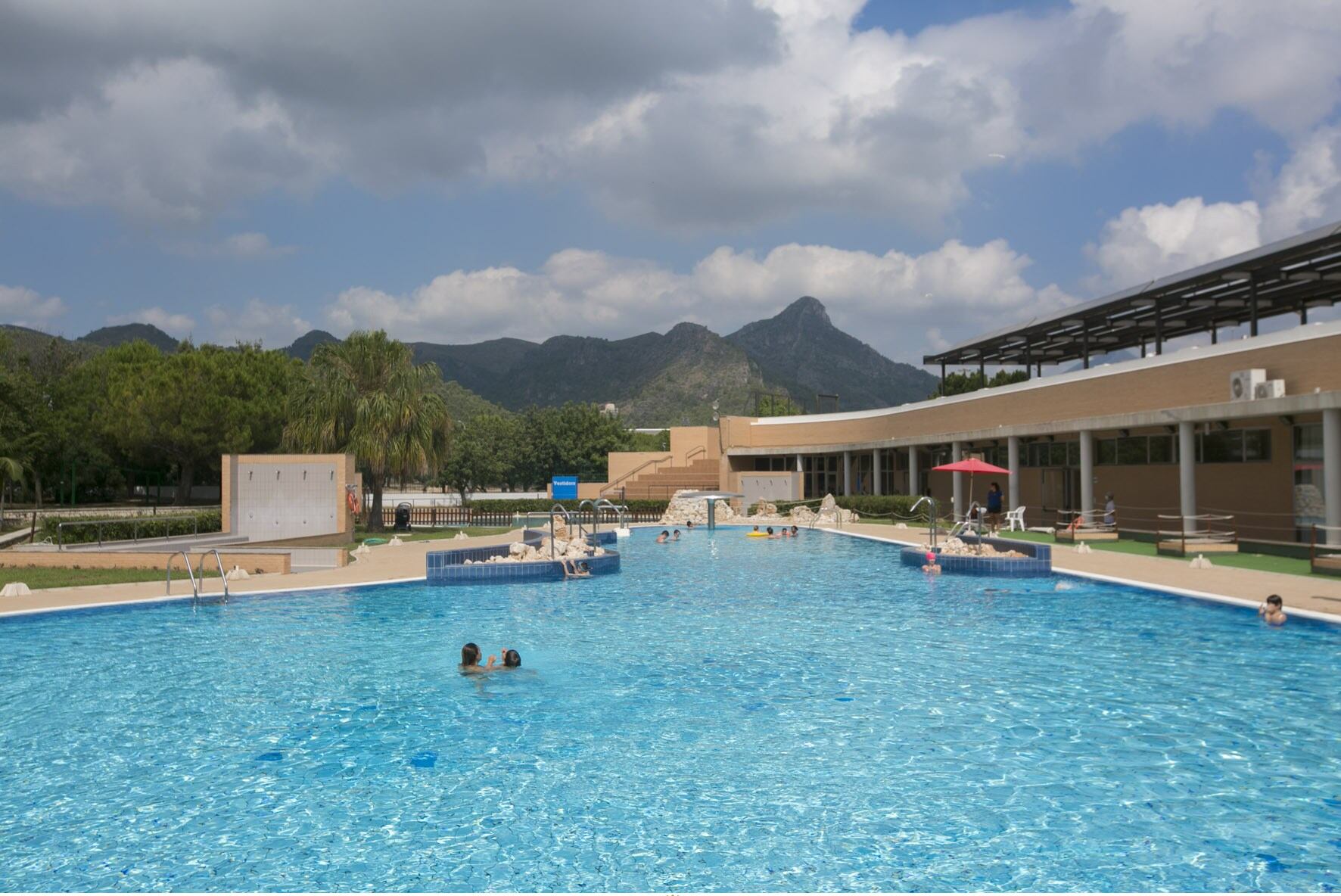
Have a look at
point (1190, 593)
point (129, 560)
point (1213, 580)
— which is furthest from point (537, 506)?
point (1190, 593)

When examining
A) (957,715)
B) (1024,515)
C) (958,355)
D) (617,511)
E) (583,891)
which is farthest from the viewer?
(617,511)

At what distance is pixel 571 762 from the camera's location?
7.66m

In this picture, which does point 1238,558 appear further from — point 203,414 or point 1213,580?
point 203,414

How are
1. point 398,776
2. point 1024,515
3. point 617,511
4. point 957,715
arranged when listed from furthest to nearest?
point 617,511 < point 1024,515 < point 957,715 < point 398,776

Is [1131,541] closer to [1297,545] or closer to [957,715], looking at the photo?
[1297,545]

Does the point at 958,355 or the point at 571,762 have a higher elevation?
the point at 958,355

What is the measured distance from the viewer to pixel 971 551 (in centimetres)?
2086

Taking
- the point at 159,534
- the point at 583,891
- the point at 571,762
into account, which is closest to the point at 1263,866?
the point at 583,891

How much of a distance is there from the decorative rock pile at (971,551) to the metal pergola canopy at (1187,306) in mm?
9258

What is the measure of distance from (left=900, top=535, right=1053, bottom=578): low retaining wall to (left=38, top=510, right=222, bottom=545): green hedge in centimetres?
1895

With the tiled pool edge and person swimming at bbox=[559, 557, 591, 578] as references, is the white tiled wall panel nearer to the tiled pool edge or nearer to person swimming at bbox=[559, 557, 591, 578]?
person swimming at bbox=[559, 557, 591, 578]

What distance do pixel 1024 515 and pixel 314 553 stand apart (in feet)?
76.3

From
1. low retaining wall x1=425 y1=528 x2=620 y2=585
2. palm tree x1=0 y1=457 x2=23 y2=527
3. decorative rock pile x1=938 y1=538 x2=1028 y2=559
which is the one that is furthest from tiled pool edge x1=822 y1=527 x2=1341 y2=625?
palm tree x1=0 y1=457 x2=23 y2=527

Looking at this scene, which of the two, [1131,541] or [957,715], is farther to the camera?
[1131,541]
